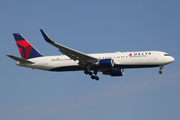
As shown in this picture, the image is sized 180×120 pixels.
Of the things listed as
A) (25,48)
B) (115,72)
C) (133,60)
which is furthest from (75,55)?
(25,48)

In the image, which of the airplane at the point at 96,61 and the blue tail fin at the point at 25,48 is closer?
the airplane at the point at 96,61

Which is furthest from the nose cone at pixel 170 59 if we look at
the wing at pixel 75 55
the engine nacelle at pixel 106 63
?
the wing at pixel 75 55

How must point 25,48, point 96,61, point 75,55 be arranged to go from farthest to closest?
point 25,48 → point 96,61 → point 75,55

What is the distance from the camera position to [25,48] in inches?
2195

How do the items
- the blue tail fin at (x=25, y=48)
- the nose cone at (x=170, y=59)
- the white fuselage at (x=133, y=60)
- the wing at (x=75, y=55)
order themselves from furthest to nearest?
the blue tail fin at (x=25, y=48), the nose cone at (x=170, y=59), the white fuselage at (x=133, y=60), the wing at (x=75, y=55)

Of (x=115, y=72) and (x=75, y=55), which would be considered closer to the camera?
(x=75, y=55)

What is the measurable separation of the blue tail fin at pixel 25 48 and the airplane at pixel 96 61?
1.18 meters

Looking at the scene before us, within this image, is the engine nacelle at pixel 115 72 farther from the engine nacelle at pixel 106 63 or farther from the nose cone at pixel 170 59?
the nose cone at pixel 170 59

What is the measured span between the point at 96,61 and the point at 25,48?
572 inches

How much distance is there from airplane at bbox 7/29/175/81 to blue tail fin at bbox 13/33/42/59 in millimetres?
1183

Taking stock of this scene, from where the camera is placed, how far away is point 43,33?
41.4 m

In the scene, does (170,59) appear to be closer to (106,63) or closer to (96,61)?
(106,63)

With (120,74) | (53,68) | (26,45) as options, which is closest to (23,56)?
(26,45)

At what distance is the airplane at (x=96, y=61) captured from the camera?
47125 mm
